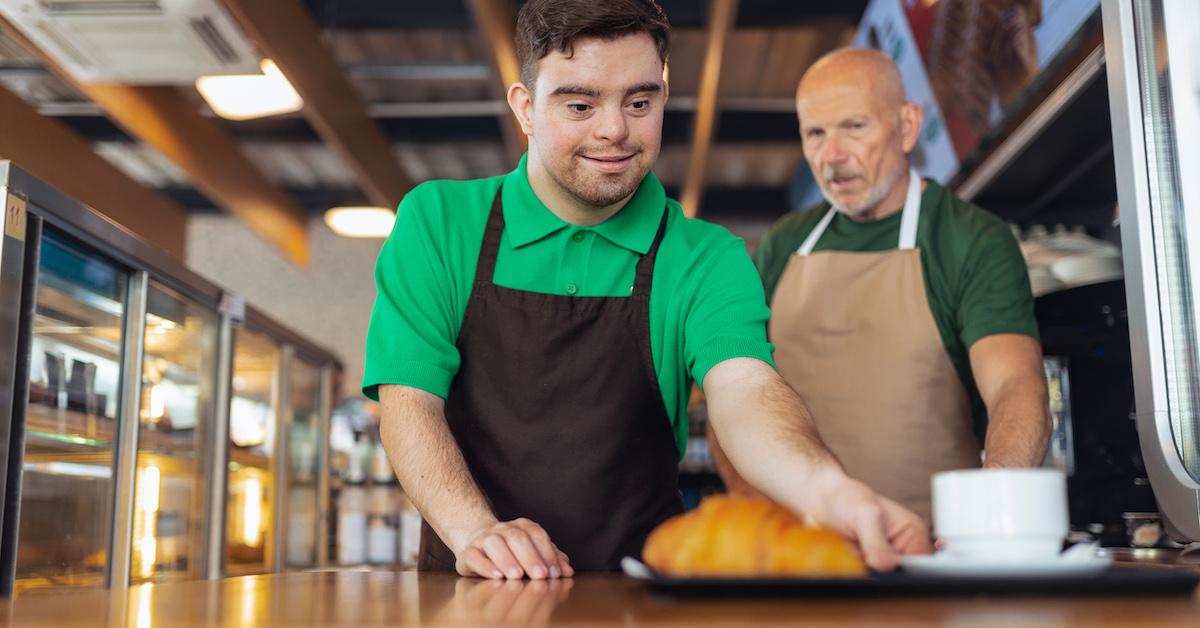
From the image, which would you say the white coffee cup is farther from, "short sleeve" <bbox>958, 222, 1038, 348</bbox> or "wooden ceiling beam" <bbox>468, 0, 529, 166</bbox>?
"wooden ceiling beam" <bbox>468, 0, 529, 166</bbox>

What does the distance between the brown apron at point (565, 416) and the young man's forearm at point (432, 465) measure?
0.10m

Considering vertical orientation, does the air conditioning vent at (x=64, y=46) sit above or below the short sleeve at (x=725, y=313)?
above

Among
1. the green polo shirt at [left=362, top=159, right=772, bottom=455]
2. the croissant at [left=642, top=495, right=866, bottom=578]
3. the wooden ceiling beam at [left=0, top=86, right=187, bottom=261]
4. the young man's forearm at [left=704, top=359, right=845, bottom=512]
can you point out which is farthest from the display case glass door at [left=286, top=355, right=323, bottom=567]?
the croissant at [left=642, top=495, right=866, bottom=578]

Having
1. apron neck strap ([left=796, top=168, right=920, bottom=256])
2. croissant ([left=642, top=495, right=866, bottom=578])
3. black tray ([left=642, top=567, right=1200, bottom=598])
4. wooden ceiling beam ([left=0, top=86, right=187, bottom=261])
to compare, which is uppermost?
wooden ceiling beam ([left=0, top=86, right=187, bottom=261])

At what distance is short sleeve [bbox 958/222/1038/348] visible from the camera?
Result: 1948 mm

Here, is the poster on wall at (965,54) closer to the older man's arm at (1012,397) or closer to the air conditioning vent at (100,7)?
the older man's arm at (1012,397)

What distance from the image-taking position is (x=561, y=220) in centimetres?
163

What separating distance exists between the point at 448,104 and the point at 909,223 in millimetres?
4711

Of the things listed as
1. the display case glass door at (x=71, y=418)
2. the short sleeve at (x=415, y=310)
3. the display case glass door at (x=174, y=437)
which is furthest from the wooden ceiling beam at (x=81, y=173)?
the short sleeve at (x=415, y=310)

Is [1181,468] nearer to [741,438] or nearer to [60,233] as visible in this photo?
[741,438]

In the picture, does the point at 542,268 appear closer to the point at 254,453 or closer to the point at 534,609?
the point at 534,609

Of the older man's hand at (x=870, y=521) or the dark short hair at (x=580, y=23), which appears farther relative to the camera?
the dark short hair at (x=580, y=23)

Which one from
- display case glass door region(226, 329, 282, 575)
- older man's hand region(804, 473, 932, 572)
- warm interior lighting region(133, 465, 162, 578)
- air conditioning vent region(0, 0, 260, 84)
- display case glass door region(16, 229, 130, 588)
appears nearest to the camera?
older man's hand region(804, 473, 932, 572)

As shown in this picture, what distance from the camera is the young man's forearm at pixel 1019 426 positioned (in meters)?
1.75
